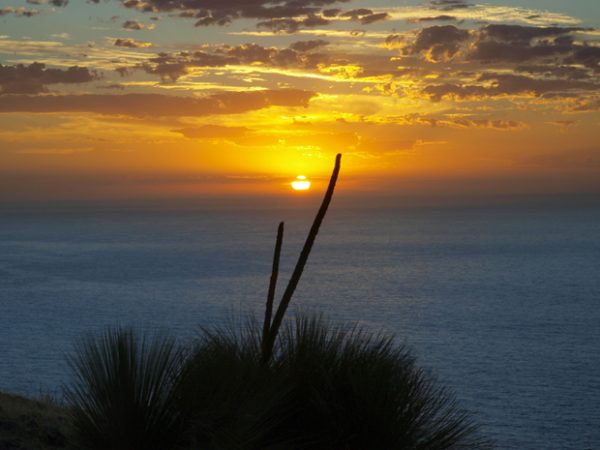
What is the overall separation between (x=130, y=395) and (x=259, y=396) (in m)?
1.08

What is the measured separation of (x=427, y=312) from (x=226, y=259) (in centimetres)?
5490

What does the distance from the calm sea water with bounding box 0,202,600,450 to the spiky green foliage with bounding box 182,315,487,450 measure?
66 centimetres

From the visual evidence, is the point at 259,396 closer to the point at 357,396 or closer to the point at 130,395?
the point at 357,396

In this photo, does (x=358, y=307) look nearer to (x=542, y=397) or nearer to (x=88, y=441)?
(x=542, y=397)

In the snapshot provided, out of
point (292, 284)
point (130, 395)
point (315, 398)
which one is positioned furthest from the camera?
point (292, 284)

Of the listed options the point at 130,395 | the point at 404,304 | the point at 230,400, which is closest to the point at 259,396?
the point at 230,400

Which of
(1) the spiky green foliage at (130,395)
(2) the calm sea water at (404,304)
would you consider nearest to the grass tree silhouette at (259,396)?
(1) the spiky green foliage at (130,395)

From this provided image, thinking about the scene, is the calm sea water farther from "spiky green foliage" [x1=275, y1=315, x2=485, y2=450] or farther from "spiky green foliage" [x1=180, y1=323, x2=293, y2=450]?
"spiky green foliage" [x1=275, y1=315, x2=485, y2=450]

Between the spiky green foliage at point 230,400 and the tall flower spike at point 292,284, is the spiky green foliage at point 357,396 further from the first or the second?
the spiky green foliage at point 230,400

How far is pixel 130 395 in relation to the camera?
23.0 ft

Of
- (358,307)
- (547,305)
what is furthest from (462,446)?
(547,305)

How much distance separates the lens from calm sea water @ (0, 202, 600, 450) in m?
41.6

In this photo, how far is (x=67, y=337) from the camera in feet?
189

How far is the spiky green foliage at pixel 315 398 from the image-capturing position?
7020mm
